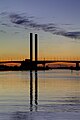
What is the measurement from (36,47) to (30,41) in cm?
430

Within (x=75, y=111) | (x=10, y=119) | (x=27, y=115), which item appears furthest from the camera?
(x=75, y=111)

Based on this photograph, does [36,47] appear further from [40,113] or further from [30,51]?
[40,113]

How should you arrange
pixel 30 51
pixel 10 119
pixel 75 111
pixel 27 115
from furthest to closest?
1. pixel 30 51
2. pixel 75 111
3. pixel 27 115
4. pixel 10 119

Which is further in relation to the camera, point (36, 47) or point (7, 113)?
point (36, 47)

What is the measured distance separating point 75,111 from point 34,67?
175283mm

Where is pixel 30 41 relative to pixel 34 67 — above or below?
above

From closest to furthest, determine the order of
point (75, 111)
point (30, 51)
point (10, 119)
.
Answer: point (10, 119)
point (75, 111)
point (30, 51)

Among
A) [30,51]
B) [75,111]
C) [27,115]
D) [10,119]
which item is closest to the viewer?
[10,119]

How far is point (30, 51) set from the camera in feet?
620

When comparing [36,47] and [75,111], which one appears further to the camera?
[36,47]

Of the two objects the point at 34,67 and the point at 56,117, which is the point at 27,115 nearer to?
the point at 56,117

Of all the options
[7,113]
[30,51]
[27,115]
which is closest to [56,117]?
[27,115]

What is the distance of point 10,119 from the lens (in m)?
18.2

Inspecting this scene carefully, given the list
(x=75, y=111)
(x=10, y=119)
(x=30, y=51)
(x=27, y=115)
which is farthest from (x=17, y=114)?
(x=30, y=51)
